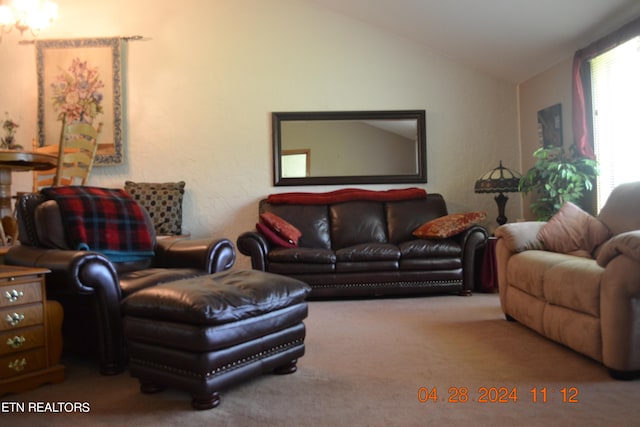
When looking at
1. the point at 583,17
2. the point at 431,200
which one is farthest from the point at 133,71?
the point at 583,17

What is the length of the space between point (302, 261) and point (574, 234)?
7.08 feet

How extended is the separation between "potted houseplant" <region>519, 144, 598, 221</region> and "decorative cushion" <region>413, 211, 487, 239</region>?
0.52 metres

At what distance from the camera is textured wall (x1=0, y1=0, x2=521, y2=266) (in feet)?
17.8

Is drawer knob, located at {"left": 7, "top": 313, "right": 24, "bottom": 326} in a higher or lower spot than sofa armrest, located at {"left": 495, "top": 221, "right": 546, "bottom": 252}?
lower

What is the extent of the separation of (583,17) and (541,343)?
257 cm

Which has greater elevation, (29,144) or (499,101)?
(499,101)

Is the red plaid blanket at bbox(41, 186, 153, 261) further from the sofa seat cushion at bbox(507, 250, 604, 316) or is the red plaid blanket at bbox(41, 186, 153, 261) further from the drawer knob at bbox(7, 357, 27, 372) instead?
the sofa seat cushion at bbox(507, 250, 604, 316)

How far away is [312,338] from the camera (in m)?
3.07

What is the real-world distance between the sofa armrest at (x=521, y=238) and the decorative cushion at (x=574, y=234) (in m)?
0.05

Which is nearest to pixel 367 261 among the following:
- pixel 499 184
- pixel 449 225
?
pixel 449 225

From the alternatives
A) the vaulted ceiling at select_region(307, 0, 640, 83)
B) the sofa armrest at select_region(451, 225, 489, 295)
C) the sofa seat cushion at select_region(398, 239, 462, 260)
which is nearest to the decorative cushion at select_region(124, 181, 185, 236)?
the sofa seat cushion at select_region(398, 239, 462, 260)

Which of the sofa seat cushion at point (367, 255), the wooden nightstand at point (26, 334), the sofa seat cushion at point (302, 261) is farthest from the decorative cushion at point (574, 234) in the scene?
the wooden nightstand at point (26, 334)

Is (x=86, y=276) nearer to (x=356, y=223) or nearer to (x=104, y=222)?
→ (x=104, y=222)

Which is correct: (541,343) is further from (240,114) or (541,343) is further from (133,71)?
(133,71)
